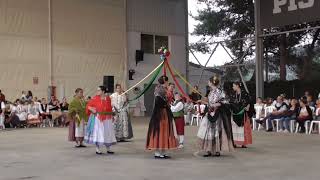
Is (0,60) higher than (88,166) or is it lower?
higher

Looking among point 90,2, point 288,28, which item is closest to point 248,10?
point 288,28

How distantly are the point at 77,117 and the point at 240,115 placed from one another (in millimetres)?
3638

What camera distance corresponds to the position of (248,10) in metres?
29.2

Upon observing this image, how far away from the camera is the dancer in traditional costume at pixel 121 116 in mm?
12609

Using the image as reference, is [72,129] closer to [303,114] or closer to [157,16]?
[303,114]

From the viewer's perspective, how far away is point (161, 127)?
9.24 meters

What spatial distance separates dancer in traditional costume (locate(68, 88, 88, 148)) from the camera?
1159cm

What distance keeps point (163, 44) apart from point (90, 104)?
19209 millimetres

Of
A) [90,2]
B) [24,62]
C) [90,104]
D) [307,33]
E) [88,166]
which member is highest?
[90,2]

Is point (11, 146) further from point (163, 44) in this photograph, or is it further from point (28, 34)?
point (163, 44)

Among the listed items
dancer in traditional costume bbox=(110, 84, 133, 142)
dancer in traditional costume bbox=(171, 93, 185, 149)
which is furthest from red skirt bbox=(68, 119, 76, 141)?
dancer in traditional costume bbox=(171, 93, 185, 149)

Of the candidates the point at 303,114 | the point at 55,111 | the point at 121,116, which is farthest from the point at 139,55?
the point at 121,116

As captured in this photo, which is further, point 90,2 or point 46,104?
point 90,2

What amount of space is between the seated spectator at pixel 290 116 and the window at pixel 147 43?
13.2 metres
